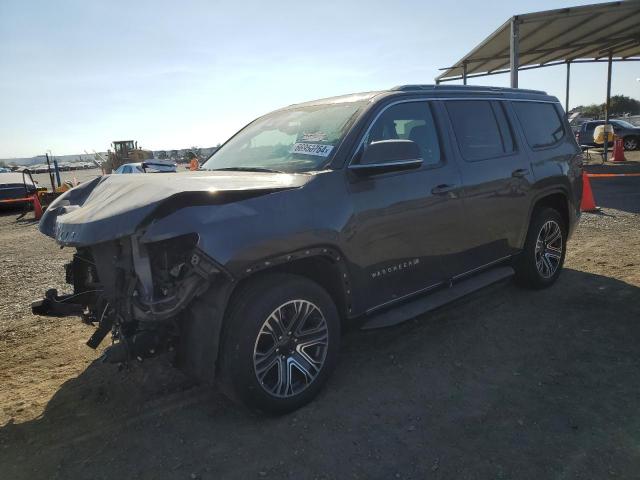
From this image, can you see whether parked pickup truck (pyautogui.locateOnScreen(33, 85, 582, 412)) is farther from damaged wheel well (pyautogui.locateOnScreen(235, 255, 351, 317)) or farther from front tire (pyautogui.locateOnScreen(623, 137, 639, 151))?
front tire (pyautogui.locateOnScreen(623, 137, 639, 151))

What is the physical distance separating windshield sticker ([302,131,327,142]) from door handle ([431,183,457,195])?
959 millimetres

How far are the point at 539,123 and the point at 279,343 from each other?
387 centimetres

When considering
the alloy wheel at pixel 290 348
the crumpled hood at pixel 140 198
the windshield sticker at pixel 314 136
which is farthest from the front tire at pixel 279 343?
the windshield sticker at pixel 314 136

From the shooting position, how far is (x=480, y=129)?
175 inches

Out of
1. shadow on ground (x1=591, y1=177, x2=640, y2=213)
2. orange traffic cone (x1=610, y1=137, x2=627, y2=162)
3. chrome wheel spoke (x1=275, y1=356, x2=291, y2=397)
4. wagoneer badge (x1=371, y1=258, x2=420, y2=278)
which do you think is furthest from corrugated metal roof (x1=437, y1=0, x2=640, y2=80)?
chrome wheel spoke (x1=275, y1=356, x2=291, y2=397)

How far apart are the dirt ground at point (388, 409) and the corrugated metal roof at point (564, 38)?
10187mm

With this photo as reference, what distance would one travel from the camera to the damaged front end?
2646 mm

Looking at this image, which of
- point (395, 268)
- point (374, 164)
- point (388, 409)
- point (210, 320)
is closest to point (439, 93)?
point (374, 164)

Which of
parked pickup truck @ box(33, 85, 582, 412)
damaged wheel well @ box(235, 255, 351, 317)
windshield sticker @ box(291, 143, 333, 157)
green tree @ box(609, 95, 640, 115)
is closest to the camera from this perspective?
parked pickup truck @ box(33, 85, 582, 412)

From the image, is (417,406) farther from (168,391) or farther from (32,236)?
(32,236)

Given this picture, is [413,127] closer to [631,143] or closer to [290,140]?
[290,140]

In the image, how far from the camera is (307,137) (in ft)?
12.0

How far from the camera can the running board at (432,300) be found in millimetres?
3511

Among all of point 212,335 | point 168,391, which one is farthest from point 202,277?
point 168,391
